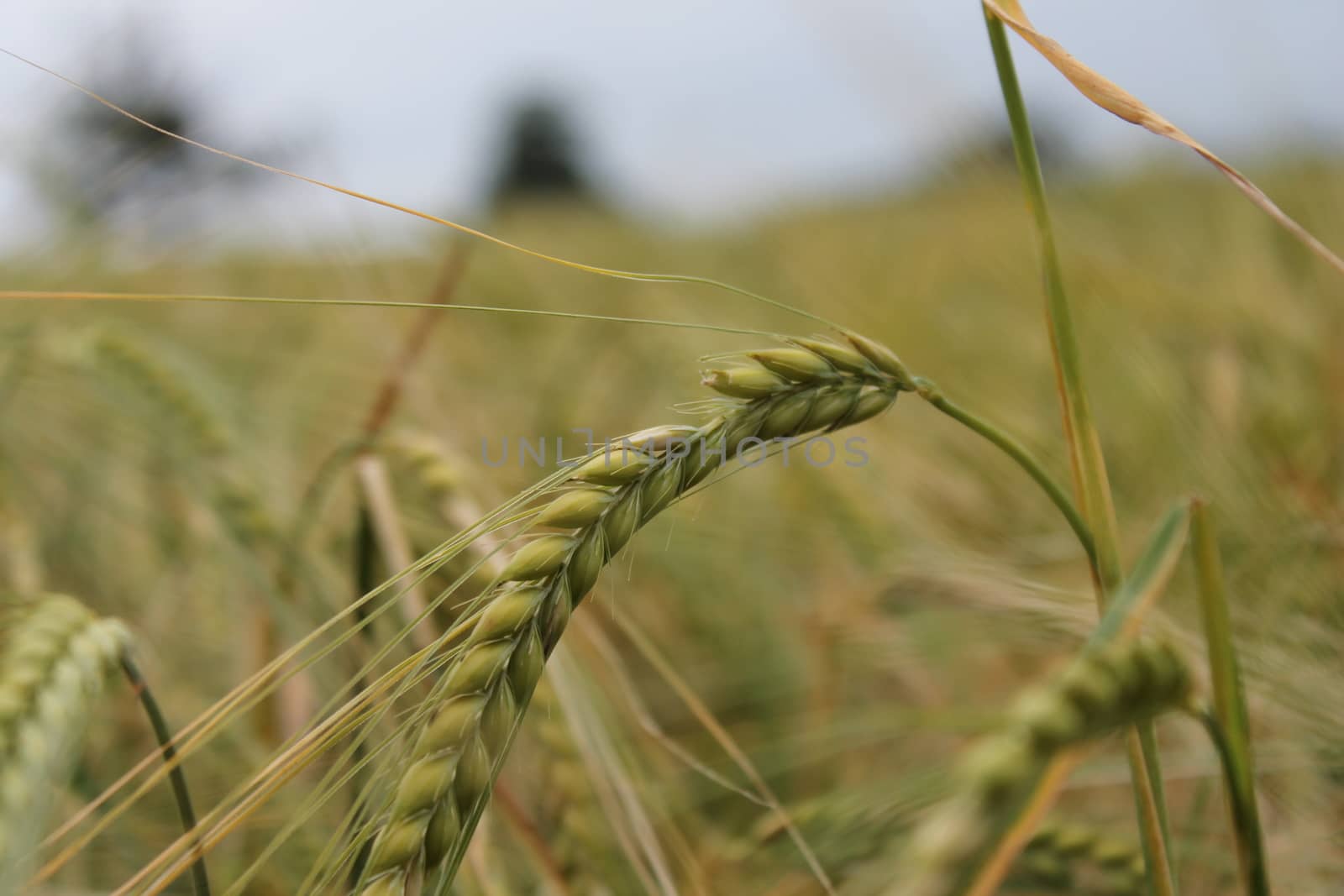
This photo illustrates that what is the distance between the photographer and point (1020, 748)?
0.17 meters

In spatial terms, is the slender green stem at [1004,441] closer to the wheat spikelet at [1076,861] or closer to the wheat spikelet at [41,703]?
the wheat spikelet at [1076,861]

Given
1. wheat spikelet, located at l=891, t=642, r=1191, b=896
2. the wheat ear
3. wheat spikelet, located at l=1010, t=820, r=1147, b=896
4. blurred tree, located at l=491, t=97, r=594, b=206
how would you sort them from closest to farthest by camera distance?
wheat spikelet, located at l=891, t=642, r=1191, b=896
the wheat ear
wheat spikelet, located at l=1010, t=820, r=1147, b=896
blurred tree, located at l=491, t=97, r=594, b=206

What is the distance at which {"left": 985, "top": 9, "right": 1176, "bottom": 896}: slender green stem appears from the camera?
Result: 1.08 ft

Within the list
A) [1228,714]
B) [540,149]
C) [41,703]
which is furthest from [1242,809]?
[540,149]

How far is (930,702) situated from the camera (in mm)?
861

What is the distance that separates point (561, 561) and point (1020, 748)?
0.53ft

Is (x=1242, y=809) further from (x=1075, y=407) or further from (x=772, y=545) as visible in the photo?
(x=772, y=545)

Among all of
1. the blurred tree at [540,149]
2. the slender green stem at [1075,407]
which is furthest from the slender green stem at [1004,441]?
the blurred tree at [540,149]

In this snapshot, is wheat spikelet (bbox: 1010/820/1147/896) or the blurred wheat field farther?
the blurred wheat field

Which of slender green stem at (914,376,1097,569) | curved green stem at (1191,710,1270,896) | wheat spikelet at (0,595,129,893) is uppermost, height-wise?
slender green stem at (914,376,1097,569)

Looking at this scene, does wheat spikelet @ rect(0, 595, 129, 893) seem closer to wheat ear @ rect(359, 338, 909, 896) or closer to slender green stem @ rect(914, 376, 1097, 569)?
wheat ear @ rect(359, 338, 909, 896)

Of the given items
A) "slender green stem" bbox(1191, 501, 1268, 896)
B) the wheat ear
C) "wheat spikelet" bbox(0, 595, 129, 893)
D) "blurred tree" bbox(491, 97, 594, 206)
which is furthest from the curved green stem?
"blurred tree" bbox(491, 97, 594, 206)

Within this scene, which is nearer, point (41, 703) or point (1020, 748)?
point (1020, 748)

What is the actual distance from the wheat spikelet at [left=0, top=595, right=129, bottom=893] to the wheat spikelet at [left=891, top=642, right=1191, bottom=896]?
27cm
